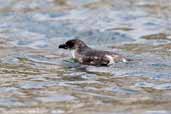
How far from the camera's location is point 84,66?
14.2 metres

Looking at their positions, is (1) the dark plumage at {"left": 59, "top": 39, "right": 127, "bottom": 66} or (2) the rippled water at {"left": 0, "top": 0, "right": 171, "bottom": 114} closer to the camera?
(2) the rippled water at {"left": 0, "top": 0, "right": 171, "bottom": 114}

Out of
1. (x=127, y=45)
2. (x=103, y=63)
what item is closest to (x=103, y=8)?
(x=127, y=45)

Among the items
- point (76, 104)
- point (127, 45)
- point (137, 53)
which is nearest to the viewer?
point (76, 104)

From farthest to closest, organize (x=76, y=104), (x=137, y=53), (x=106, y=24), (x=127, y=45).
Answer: (x=106, y=24) → (x=127, y=45) → (x=137, y=53) → (x=76, y=104)

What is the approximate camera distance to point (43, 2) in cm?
2192

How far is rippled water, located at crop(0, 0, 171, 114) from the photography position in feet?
35.5

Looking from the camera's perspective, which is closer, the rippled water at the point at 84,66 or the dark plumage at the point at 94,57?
the rippled water at the point at 84,66

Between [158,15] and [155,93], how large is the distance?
8.73 meters

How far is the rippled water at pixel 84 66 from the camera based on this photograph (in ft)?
35.5

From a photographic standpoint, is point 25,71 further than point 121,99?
Yes

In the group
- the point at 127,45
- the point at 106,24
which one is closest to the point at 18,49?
the point at 127,45

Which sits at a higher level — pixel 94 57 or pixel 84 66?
pixel 94 57

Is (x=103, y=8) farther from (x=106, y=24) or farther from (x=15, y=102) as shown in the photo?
(x=15, y=102)

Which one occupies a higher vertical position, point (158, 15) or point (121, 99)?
point (158, 15)
